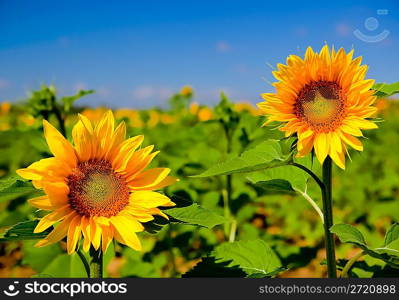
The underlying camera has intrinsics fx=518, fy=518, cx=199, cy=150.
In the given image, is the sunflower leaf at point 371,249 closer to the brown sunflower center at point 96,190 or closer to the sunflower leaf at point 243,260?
the sunflower leaf at point 243,260

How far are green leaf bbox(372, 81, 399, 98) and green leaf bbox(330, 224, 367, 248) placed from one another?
0.24 metres

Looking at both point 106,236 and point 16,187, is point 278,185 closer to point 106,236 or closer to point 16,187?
point 106,236

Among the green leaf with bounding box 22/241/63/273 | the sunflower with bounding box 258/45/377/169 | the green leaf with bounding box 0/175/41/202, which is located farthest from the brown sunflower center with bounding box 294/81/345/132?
the green leaf with bounding box 22/241/63/273

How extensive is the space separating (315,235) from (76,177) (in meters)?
1.81

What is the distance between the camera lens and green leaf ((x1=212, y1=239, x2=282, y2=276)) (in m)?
1.04

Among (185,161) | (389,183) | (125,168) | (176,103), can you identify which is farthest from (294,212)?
(125,168)

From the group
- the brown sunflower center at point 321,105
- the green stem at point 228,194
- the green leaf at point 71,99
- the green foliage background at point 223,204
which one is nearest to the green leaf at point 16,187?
the green foliage background at point 223,204

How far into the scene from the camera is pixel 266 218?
9.12 ft

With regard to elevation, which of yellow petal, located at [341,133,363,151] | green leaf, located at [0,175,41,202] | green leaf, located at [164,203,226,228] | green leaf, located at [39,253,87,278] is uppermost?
yellow petal, located at [341,133,363,151]

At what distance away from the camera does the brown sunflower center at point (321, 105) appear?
36.9 inches

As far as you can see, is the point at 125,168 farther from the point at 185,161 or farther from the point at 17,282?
the point at 185,161

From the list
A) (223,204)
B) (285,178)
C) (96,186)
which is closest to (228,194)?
(223,204)

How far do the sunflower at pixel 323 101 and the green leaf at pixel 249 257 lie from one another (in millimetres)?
277

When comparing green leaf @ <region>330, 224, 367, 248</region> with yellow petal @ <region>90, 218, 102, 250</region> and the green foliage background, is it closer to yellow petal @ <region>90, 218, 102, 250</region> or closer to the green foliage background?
the green foliage background
